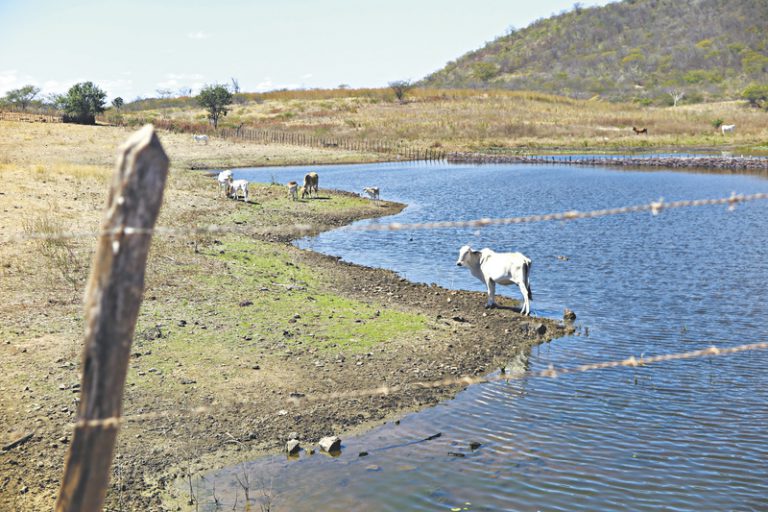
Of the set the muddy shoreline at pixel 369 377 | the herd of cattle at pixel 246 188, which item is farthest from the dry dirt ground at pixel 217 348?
the herd of cattle at pixel 246 188

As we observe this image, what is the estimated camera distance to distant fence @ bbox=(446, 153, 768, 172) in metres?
53.5

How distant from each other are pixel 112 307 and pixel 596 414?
9874 mm

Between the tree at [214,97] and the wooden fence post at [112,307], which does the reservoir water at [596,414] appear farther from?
the tree at [214,97]

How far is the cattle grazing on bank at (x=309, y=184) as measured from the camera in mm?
36775

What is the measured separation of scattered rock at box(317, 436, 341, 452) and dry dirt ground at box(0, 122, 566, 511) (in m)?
0.29

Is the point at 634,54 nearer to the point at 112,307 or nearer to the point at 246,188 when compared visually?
the point at 246,188

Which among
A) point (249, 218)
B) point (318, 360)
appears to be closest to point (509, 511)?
point (318, 360)

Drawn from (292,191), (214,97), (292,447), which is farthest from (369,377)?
(214,97)

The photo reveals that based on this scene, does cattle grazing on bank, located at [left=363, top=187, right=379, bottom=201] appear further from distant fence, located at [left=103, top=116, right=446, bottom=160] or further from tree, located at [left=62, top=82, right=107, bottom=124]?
tree, located at [left=62, top=82, right=107, bottom=124]

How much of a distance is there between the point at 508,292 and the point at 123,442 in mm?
12066

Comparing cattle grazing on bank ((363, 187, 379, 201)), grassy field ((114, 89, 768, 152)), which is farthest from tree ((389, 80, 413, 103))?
cattle grazing on bank ((363, 187, 379, 201))

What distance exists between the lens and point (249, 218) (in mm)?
29922

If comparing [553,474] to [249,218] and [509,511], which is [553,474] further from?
[249,218]

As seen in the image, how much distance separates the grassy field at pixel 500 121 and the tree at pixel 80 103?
10885mm
